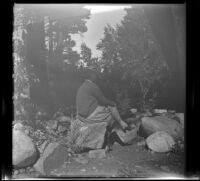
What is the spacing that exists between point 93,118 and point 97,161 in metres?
0.73

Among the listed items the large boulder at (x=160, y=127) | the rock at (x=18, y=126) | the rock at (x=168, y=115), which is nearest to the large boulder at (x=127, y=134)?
the large boulder at (x=160, y=127)

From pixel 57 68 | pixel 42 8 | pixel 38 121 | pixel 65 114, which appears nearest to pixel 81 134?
pixel 65 114

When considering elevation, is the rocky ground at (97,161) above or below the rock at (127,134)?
below

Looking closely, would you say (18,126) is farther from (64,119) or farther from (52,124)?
(64,119)

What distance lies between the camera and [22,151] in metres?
5.29

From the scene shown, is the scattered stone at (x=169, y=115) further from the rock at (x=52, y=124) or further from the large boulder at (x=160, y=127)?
the rock at (x=52, y=124)

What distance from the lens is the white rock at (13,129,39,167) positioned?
527 centimetres

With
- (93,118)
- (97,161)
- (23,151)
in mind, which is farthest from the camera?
(93,118)

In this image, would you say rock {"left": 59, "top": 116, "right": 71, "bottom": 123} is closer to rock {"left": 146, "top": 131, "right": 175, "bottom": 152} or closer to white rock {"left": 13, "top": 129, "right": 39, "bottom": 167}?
white rock {"left": 13, "top": 129, "right": 39, "bottom": 167}

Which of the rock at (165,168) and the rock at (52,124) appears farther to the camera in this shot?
the rock at (52,124)

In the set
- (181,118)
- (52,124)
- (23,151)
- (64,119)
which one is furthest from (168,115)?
(23,151)

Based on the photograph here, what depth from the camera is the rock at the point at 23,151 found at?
5273 mm

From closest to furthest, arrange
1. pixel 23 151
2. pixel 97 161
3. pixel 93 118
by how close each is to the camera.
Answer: pixel 23 151
pixel 97 161
pixel 93 118

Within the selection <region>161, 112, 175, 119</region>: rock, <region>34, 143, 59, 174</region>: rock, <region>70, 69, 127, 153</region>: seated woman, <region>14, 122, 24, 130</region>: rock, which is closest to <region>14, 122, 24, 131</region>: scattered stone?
<region>14, 122, 24, 130</region>: rock
